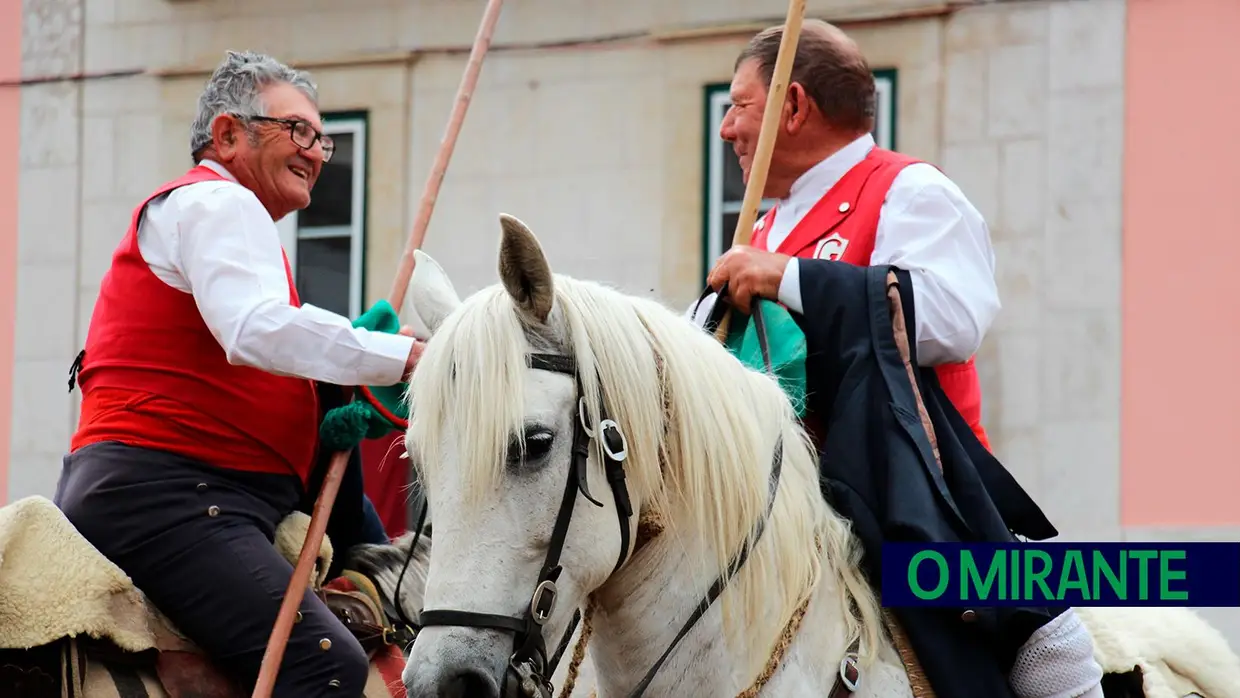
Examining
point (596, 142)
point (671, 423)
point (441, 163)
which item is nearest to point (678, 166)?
point (596, 142)

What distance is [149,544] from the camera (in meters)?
4.04

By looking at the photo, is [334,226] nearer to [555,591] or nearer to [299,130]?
[299,130]

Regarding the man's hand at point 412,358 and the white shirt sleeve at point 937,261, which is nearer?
the white shirt sleeve at point 937,261

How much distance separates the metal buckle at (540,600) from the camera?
291 centimetres

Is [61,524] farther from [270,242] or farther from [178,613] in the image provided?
[270,242]

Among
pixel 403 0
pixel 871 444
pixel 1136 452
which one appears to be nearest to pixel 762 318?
pixel 871 444

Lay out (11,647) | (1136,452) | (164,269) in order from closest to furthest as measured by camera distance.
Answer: (11,647) < (164,269) < (1136,452)

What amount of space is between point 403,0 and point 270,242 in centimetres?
A: 702

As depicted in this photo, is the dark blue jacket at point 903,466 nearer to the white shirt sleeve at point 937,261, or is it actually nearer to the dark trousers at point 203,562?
the white shirt sleeve at point 937,261

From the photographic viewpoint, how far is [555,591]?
2941mm

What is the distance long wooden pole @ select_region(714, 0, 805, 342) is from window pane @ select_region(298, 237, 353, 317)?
7.23m

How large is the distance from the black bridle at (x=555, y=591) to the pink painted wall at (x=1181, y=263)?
6385mm

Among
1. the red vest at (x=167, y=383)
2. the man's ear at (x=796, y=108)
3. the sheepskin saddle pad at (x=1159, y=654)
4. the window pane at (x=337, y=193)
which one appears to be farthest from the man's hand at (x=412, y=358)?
the window pane at (x=337, y=193)

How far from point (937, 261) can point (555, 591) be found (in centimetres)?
118
